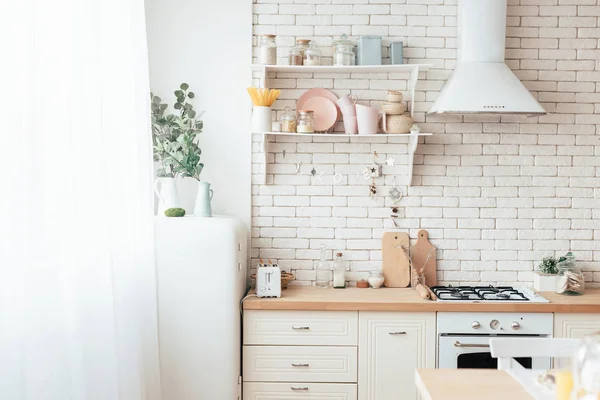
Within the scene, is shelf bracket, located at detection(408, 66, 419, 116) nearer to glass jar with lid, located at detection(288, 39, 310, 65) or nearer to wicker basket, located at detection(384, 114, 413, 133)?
wicker basket, located at detection(384, 114, 413, 133)

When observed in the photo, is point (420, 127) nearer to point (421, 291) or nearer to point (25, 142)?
point (421, 291)

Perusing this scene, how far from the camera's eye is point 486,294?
12.1ft

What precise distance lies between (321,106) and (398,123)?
0.47 metres

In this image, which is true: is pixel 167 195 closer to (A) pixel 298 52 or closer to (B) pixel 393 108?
(A) pixel 298 52

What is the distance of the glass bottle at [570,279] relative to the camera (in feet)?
12.2

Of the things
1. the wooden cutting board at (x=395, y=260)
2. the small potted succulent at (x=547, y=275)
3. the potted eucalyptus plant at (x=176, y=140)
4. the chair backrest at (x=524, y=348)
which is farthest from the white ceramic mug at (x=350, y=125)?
the chair backrest at (x=524, y=348)

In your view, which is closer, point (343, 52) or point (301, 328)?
point (301, 328)

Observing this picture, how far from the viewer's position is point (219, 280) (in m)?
3.40

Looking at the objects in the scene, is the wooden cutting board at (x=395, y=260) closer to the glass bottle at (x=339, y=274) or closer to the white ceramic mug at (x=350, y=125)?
the glass bottle at (x=339, y=274)

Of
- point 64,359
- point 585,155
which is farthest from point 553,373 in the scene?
point 585,155

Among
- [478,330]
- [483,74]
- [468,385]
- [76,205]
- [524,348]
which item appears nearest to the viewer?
[468,385]

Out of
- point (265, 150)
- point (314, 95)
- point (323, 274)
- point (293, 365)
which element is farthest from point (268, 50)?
point (293, 365)

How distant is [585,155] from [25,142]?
10.7ft

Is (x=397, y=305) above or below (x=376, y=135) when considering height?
below
